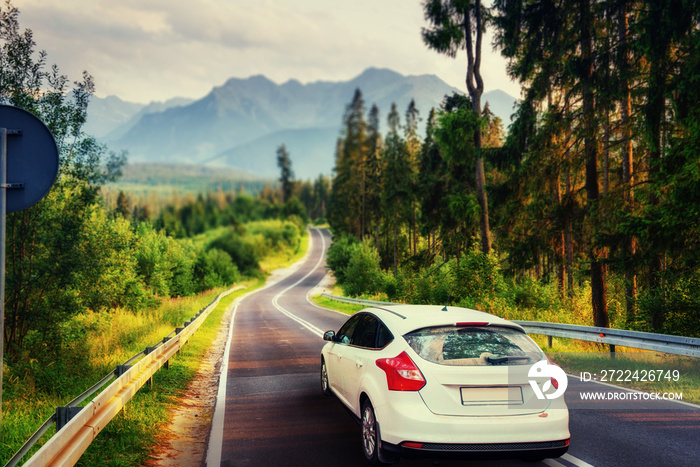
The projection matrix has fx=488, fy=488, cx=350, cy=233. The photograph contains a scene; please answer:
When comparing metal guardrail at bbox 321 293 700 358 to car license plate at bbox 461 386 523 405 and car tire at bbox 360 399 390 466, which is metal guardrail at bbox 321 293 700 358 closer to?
car license plate at bbox 461 386 523 405

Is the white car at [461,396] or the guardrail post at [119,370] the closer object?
the white car at [461,396]

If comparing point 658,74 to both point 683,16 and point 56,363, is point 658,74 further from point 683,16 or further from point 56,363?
point 56,363

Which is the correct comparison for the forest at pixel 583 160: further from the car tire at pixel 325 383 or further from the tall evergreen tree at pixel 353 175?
the tall evergreen tree at pixel 353 175

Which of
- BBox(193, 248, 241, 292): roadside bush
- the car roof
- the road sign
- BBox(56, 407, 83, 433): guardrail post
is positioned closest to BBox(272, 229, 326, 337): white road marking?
BBox(193, 248, 241, 292): roadside bush

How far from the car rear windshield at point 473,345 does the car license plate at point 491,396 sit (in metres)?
0.25

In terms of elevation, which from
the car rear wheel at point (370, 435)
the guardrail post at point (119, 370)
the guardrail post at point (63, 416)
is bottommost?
the car rear wheel at point (370, 435)

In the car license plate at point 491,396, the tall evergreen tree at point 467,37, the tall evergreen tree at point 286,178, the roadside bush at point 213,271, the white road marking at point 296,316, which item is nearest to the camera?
the car license plate at point 491,396

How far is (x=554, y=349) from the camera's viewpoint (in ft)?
38.9

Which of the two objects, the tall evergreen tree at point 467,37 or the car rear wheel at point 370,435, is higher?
the tall evergreen tree at point 467,37

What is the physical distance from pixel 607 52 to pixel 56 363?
15.1m

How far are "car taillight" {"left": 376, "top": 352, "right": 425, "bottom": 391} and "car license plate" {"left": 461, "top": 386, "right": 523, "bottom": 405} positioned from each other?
43cm

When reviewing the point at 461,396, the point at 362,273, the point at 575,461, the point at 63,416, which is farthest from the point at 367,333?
the point at 362,273

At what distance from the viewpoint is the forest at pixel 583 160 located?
10.4 m

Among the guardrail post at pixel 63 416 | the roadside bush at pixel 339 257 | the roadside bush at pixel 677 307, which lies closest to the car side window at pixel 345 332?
the guardrail post at pixel 63 416
